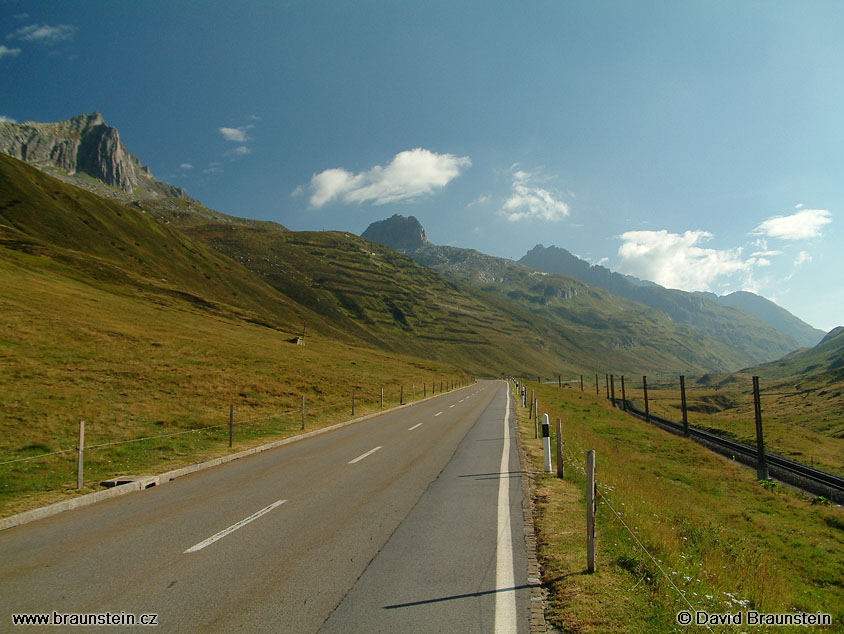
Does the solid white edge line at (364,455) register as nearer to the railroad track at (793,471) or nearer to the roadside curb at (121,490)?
the roadside curb at (121,490)

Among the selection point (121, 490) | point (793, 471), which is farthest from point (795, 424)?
point (121, 490)

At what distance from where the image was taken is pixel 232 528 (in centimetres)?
741

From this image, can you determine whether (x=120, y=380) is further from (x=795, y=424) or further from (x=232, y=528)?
(x=795, y=424)

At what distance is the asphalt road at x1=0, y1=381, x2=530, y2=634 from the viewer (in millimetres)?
4656

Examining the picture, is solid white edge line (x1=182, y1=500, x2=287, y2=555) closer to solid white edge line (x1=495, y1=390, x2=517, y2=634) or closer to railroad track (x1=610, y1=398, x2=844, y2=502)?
solid white edge line (x1=495, y1=390, x2=517, y2=634)

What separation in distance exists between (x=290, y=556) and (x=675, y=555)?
550 centimetres

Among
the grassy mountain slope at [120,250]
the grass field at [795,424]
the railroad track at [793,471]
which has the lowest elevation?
the grass field at [795,424]

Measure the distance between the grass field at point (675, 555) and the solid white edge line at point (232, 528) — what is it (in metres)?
4.83

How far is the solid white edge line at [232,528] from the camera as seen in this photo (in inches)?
257

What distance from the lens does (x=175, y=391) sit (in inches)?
1057

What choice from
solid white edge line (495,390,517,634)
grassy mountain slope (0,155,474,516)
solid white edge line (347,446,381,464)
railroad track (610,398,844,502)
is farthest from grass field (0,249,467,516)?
railroad track (610,398,844,502)

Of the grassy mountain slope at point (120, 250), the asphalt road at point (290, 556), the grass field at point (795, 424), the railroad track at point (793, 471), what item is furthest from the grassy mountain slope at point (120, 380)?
the grass field at point (795, 424)

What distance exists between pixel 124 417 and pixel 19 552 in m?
15.6

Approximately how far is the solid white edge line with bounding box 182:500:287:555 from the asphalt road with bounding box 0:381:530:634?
0.04 m
